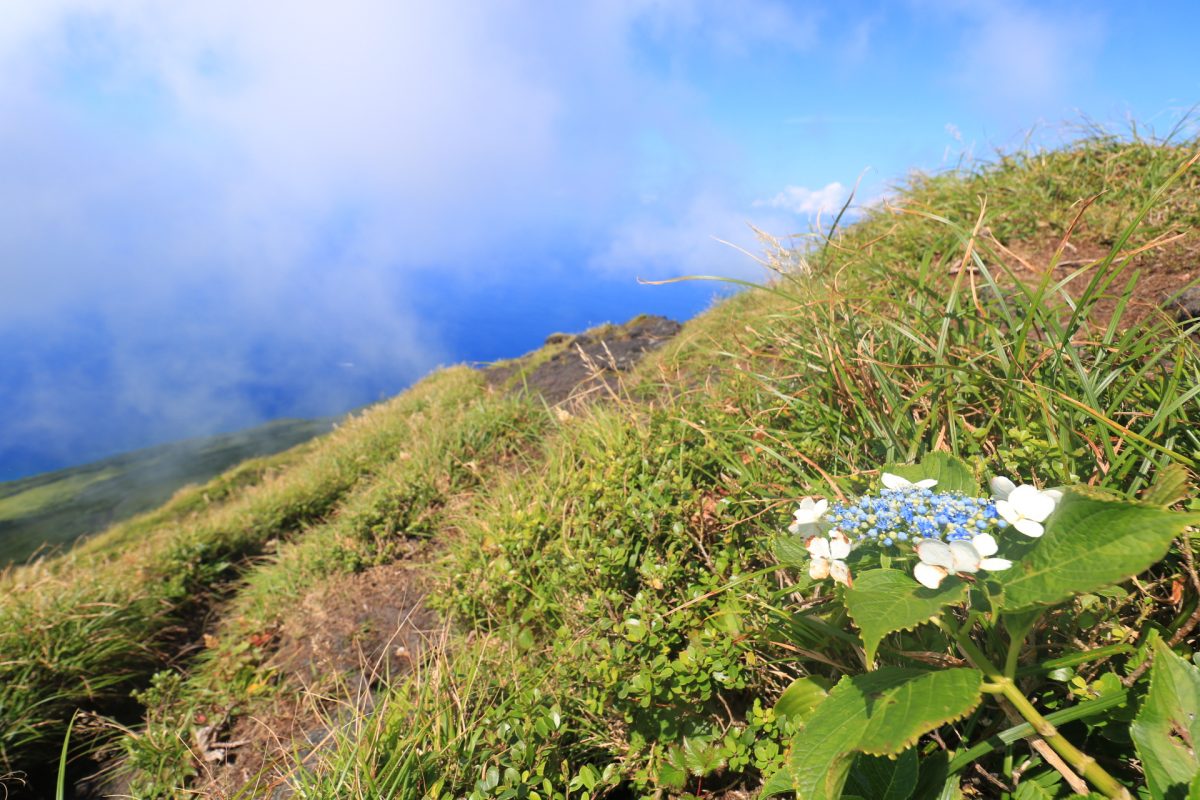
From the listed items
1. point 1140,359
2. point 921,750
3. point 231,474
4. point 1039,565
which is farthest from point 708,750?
point 231,474

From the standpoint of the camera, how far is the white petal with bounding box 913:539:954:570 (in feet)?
3.54

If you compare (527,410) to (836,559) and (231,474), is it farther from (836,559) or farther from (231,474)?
(231,474)

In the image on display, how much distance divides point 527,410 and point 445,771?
3733 mm

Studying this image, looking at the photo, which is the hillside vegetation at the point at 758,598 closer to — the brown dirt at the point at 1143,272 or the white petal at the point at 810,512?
the brown dirt at the point at 1143,272

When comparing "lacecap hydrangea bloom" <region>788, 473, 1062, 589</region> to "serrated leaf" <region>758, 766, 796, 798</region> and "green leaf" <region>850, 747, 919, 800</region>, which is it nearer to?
"green leaf" <region>850, 747, 919, 800</region>

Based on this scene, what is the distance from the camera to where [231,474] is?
34.9 ft

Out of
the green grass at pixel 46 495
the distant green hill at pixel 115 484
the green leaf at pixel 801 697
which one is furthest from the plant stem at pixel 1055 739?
the green grass at pixel 46 495

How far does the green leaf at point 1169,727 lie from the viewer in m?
1.10

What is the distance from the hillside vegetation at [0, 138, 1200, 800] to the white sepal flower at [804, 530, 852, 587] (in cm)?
8

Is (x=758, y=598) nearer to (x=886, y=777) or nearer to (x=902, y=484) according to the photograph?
(x=886, y=777)

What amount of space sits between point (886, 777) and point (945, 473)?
70 cm

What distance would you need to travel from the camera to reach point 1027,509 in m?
1.18

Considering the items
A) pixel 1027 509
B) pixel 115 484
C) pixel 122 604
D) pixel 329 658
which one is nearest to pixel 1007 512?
pixel 1027 509

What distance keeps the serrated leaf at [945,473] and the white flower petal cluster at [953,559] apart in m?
0.34
